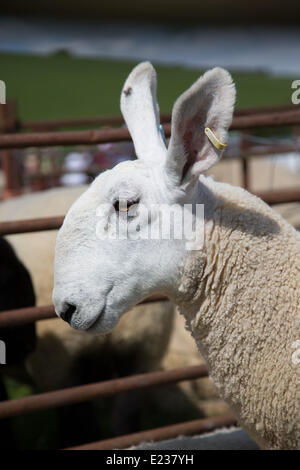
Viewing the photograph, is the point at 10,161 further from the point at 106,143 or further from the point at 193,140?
the point at 193,140

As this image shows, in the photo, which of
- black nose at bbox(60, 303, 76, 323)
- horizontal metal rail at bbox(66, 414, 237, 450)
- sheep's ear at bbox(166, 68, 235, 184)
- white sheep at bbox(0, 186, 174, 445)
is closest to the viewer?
sheep's ear at bbox(166, 68, 235, 184)

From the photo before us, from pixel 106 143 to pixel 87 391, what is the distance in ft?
3.34

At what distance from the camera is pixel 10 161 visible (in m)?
5.11

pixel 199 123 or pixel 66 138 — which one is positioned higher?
pixel 199 123

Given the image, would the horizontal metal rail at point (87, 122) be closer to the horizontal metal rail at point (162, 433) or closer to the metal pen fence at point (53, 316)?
the metal pen fence at point (53, 316)

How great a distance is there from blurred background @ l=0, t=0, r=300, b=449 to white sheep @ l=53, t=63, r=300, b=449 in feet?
2.82

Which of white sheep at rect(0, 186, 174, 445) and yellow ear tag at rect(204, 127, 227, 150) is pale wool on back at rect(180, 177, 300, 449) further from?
white sheep at rect(0, 186, 174, 445)

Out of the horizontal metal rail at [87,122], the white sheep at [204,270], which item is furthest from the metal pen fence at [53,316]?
the horizontal metal rail at [87,122]

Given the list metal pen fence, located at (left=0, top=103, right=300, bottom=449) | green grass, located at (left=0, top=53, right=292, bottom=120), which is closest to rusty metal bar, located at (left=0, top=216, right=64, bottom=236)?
metal pen fence, located at (left=0, top=103, right=300, bottom=449)

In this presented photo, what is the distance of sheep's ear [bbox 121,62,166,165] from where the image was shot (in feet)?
5.38

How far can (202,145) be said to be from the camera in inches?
56.8

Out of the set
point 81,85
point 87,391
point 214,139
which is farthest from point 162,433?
point 81,85

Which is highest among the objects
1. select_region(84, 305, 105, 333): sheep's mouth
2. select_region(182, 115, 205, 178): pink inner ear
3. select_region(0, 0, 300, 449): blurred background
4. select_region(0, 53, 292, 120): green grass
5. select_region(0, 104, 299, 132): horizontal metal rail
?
select_region(182, 115, 205, 178): pink inner ear

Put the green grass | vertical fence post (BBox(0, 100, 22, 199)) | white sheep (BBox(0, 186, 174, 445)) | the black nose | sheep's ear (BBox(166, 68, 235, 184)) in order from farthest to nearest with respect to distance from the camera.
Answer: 1. the green grass
2. vertical fence post (BBox(0, 100, 22, 199))
3. white sheep (BBox(0, 186, 174, 445))
4. the black nose
5. sheep's ear (BBox(166, 68, 235, 184))
